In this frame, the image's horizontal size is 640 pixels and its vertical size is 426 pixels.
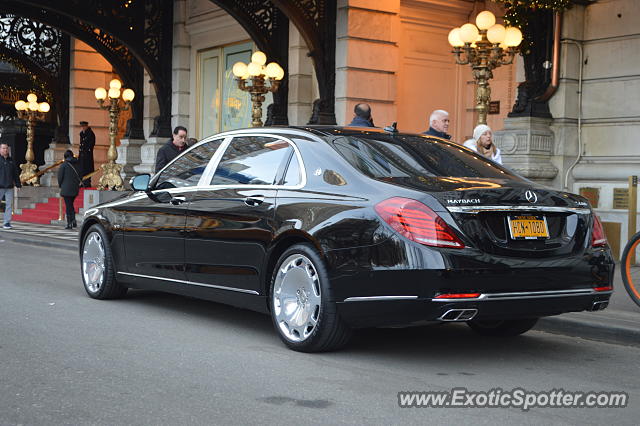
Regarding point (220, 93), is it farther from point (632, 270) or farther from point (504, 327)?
point (504, 327)

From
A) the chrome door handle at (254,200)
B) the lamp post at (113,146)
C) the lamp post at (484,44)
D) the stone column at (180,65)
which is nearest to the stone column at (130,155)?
the lamp post at (113,146)

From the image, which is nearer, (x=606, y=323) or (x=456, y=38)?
(x=606, y=323)

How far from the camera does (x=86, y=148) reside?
28016mm

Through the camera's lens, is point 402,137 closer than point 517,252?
No

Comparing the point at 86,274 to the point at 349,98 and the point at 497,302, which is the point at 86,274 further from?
the point at 349,98

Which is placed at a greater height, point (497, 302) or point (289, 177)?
point (289, 177)

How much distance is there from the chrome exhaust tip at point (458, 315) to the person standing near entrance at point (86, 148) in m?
23.0

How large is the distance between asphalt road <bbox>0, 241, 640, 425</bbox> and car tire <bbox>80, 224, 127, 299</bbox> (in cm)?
39

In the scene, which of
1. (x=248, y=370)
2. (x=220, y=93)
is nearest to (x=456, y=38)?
(x=248, y=370)

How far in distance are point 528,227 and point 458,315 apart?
0.74m

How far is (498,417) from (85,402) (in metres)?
2.10

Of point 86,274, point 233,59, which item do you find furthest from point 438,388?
point 233,59

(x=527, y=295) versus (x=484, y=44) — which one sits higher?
(x=484, y=44)

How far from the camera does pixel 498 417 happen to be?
491 centimetres
